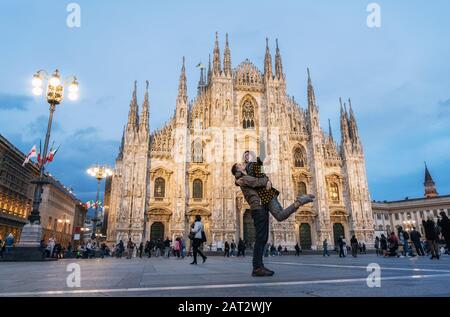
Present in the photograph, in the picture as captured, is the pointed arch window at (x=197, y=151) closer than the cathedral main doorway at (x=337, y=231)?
Yes

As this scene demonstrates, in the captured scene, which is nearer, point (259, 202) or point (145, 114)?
point (259, 202)

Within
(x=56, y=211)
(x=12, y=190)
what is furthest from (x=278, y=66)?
(x=56, y=211)

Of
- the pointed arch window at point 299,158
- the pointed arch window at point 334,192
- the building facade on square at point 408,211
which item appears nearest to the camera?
the pointed arch window at point 334,192

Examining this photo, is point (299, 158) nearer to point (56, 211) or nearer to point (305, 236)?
point (305, 236)

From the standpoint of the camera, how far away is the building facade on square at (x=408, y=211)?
5481cm

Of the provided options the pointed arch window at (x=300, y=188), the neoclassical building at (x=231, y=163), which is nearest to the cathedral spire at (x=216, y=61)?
the neoclassical building at (x=231, y=163)

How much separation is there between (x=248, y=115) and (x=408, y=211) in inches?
1682

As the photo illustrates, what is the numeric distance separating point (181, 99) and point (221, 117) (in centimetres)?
453

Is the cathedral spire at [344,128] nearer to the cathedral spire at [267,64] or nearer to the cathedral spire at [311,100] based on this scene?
the cathedral spire at [311,100]

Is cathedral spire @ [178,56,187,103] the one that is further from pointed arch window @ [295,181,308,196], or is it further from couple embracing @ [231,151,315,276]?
couple embracing @ [231,151,315,276]

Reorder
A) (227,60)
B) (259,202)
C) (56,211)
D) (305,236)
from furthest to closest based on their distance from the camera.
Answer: (56,211), (227,60), (305,236), (259,202)

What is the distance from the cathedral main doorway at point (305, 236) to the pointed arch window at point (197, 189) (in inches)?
442

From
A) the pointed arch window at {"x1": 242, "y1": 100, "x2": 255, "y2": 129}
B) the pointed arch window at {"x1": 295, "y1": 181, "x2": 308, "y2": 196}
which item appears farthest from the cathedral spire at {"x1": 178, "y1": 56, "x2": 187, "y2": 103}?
the pointed arch window at {"x1": 295, "y1": 181, "x2": 308, "y2": 196}

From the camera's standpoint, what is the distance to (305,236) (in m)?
31.6
